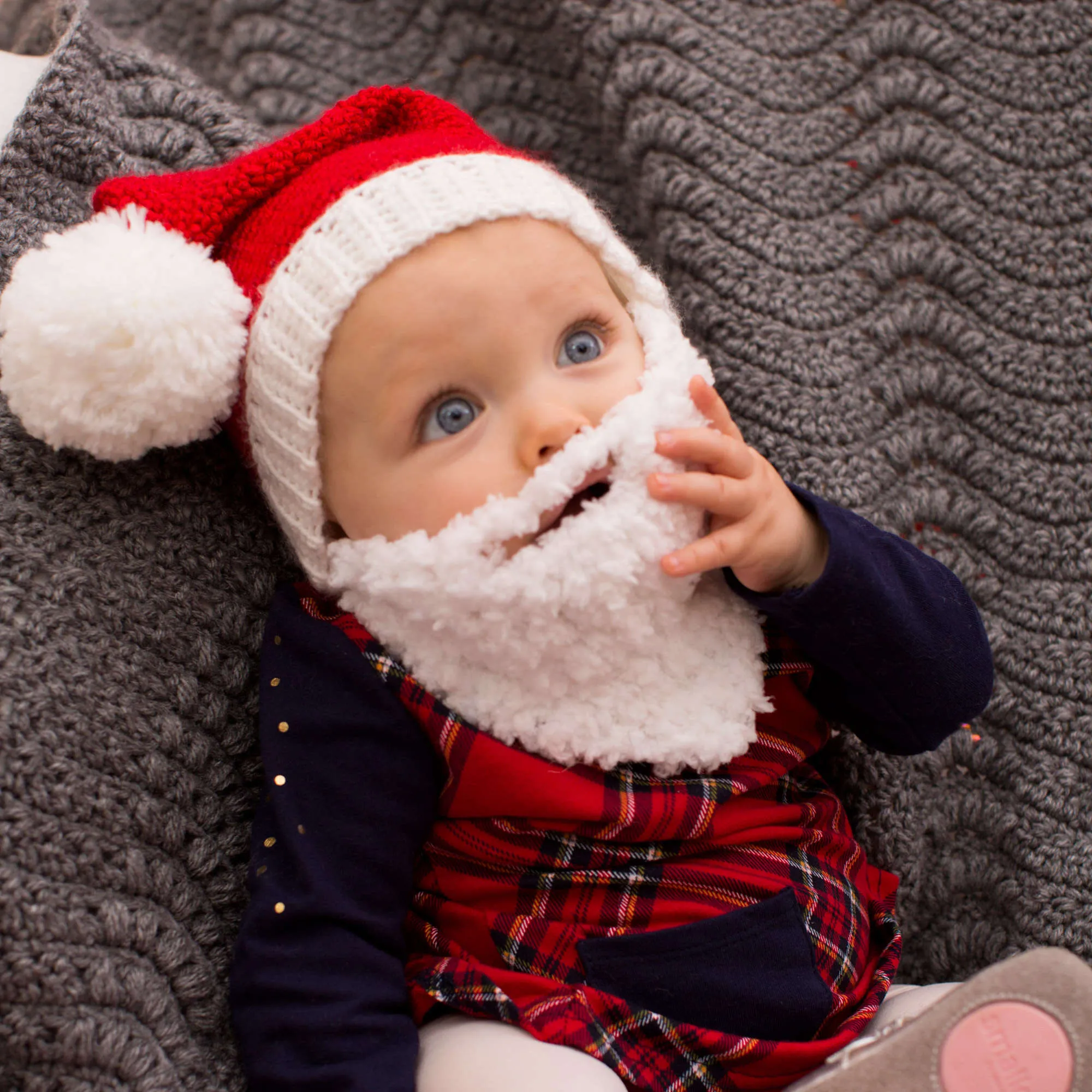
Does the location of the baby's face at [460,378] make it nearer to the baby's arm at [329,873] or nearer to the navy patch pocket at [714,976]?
the baby's arm at [329,873]

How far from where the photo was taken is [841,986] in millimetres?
835

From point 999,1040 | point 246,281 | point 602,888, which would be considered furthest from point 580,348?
point 999,1040

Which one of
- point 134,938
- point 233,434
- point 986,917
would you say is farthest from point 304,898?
point 986,917

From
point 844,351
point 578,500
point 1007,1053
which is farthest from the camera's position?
point 844,351

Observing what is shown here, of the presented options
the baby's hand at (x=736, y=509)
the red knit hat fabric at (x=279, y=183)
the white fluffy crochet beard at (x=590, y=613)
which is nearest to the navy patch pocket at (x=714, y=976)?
the white fluffy crochet beard at (x=590, y=613)

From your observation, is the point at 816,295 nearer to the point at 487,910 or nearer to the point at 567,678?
the point at 567,678

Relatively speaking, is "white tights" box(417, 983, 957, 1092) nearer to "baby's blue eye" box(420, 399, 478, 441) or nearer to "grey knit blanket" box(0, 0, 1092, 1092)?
"grey knit blanket" box(0, 0, 1092, 1092)

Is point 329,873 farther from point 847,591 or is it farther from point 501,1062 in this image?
point 847,591

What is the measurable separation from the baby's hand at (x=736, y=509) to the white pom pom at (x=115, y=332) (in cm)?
33

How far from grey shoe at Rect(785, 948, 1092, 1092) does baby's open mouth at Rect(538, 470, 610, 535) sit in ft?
1.31

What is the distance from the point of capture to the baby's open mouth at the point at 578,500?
29.8 inches

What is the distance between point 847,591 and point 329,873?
0.44 m

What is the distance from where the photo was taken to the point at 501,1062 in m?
0.74

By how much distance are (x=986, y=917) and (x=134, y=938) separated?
2.45 ft
